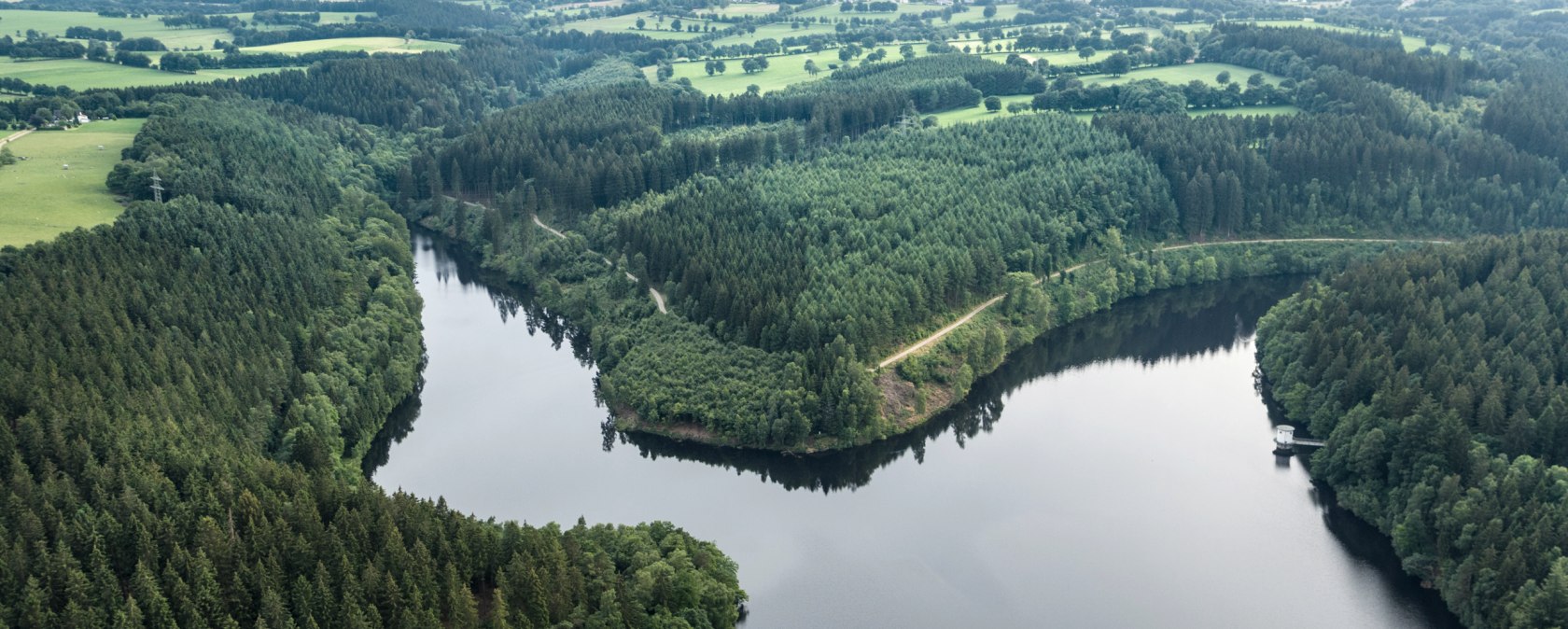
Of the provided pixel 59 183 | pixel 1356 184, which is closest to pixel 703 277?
pixel 59 183

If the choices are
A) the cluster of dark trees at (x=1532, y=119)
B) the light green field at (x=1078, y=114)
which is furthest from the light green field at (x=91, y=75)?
the cluster of dark trees at (x=1532, y=119)

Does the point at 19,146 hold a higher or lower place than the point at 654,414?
higher

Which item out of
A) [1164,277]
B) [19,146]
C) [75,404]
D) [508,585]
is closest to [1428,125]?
[1164,277]

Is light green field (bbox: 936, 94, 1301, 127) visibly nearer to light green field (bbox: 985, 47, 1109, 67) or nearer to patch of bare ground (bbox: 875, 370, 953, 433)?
light green field (bbox: 985, 47, 1109, 67)

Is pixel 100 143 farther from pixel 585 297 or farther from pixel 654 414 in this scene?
pixel 654 414

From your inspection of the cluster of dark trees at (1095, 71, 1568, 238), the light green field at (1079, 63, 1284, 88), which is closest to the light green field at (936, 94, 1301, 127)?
the light green field at (1079, 63, 1284, 88)

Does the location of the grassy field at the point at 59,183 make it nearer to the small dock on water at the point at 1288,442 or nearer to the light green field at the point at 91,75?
the light green field at the point at 91,75
